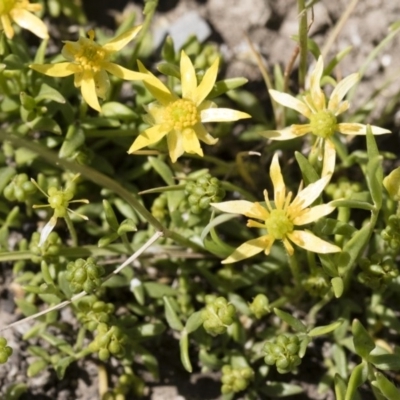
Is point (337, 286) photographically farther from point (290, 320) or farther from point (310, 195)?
point (310, 195)

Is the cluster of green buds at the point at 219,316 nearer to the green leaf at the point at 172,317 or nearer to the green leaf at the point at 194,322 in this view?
the green leaf at the point at 194,322

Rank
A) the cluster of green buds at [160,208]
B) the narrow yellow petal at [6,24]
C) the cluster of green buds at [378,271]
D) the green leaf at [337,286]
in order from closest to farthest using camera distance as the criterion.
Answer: the green leaf at [337,286] < the narrow yellow petal at [6,24] < the cluster of green buds at [378,271] < the cluster of green buds at [160,208]

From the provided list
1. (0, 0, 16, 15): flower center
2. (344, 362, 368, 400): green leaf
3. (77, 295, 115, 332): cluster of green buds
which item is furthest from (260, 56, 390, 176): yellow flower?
(0, 0, 16, 15): flower center

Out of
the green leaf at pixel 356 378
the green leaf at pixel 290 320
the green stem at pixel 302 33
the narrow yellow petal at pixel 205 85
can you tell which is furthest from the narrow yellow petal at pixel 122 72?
the green leaf at pixel 356 378

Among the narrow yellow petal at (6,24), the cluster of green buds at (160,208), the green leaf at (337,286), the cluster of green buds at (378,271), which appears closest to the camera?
the green leaf at (337,286)

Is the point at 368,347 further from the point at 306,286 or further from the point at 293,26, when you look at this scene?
the point at 293,26

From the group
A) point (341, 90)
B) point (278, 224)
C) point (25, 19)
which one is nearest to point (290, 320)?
point (278, 224)
